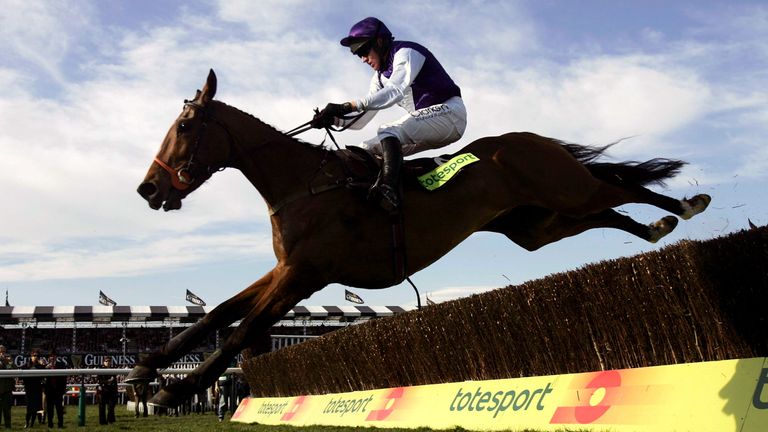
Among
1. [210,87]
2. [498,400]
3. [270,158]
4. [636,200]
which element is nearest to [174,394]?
[270,158]

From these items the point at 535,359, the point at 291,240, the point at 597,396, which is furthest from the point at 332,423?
the point at 291,240

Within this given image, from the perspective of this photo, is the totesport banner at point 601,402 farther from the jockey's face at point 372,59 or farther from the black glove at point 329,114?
the jockey's face at point 372,59

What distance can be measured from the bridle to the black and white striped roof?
32.2 m

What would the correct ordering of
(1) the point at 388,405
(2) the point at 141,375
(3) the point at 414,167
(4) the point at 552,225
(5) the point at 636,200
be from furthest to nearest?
(1) the point at 388,405, (5) the point at 636,200, (4) the point at 552,225, (3) the point at 414,167, (2) the point at 141,375

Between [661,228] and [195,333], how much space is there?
394cm

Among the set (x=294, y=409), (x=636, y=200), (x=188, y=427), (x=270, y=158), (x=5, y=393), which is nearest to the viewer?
(x=270, y=158)

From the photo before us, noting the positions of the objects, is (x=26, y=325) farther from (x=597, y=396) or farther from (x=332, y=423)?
(x=597, y=396)

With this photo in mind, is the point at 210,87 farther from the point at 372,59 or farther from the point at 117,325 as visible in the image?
the point at 117,325

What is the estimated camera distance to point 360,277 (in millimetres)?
5172

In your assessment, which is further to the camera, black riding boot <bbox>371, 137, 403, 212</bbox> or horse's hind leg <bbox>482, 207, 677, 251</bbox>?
horse's hind leg <bbox>482, 207, 677, 251</bbox>

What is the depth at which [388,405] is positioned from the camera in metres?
9.70

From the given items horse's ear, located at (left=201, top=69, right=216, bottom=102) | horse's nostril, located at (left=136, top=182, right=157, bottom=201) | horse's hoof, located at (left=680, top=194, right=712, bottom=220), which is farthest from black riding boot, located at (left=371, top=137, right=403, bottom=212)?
horse's hoof, located at (left=680, top=194, right=712, bottom=220)

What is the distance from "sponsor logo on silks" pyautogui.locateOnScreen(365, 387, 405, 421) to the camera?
31.2 feet

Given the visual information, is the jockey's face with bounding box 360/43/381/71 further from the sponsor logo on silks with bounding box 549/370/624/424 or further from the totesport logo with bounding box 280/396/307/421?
the totesport logo with bounding box 280/396/307/421
